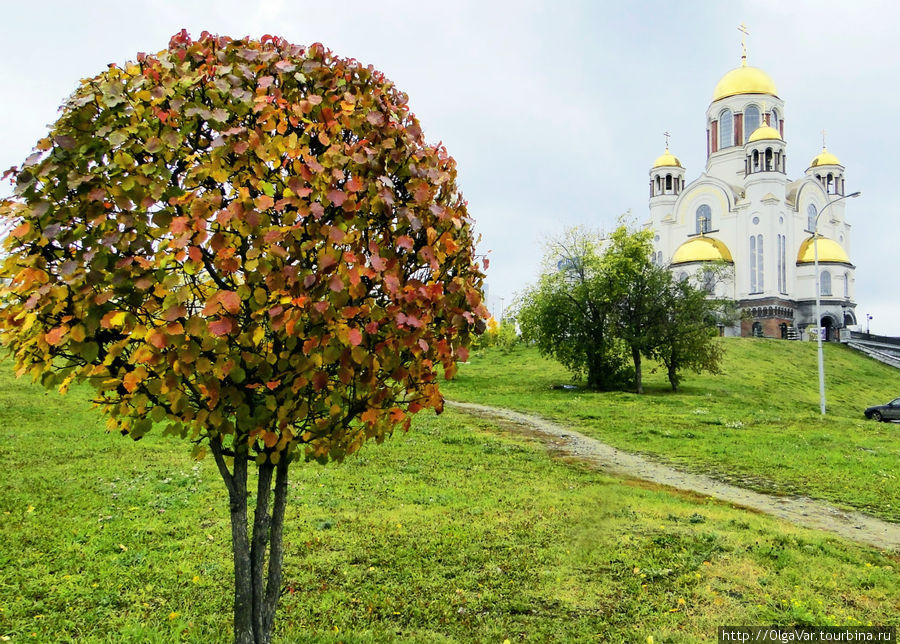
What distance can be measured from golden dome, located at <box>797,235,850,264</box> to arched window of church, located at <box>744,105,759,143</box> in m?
11.9

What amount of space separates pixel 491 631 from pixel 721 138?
68.7 metres

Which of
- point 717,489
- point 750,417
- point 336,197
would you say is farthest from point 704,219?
point 336,197

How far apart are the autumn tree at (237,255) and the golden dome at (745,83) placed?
228 ft

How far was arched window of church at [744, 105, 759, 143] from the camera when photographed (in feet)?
208

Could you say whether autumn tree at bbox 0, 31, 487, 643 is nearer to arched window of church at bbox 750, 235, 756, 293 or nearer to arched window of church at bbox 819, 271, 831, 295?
arched window of church at bbox 750, 235, 756, 293

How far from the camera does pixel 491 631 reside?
17.8ft

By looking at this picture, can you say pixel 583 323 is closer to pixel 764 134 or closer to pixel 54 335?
pixel 54 335

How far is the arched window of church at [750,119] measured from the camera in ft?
208

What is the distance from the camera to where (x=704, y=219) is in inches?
2470

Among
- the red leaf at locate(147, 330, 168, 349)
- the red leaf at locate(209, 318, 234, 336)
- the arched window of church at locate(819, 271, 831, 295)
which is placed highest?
the arched window of church at locate(819, 271, 831, 295)

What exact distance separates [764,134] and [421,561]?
203 feet

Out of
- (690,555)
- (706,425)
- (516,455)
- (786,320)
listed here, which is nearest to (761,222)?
(786,320)

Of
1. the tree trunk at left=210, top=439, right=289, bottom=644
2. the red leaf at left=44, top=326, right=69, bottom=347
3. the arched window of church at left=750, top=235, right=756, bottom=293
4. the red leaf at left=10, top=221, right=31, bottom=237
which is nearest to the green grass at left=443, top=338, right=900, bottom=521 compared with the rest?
the tree trunk at left=210, top=439, right=289, bottom=644

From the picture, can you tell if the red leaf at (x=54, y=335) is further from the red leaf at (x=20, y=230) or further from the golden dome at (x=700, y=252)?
the golden dome at (x=700, y=252)
